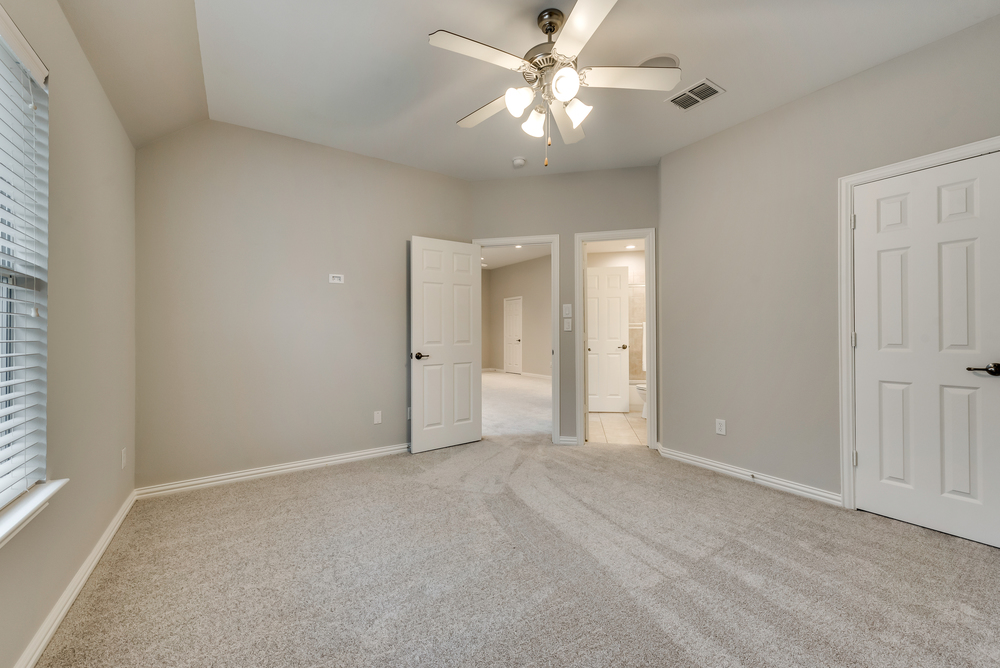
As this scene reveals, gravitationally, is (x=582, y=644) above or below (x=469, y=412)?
below

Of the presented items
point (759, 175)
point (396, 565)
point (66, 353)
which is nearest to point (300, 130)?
point (66, 353)

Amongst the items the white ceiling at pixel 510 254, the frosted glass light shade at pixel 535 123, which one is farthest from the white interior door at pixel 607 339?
the frosted glass light shade at pixel 535 123

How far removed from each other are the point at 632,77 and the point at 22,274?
2.49m

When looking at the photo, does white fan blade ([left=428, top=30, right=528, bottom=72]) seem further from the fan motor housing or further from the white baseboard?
the white baseboard

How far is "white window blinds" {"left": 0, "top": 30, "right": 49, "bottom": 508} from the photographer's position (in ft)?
4.26

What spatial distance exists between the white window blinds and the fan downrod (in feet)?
6.35

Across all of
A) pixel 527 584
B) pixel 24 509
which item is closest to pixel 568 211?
pixel 527 584

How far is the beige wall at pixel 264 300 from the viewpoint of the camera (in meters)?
2.77

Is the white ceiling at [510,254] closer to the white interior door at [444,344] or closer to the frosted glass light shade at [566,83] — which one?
the white interior door at [444,344]

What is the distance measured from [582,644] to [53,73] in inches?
115

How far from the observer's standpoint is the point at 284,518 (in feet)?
7.86

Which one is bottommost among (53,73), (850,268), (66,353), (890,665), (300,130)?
(890,665)

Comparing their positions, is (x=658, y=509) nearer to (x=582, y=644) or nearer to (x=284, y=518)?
(x=582, y=644)

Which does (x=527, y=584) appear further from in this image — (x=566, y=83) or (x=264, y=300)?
(x=264, y=300)
